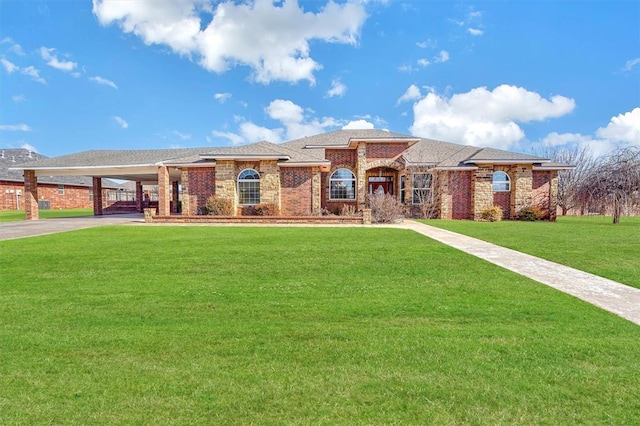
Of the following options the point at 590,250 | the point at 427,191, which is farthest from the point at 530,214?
the point at 590,250

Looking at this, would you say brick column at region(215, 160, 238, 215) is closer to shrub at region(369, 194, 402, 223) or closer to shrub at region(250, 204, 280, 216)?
shrub at region(250, 204, 280, 216)

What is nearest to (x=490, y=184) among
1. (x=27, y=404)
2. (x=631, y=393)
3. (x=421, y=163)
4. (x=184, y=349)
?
(x=421, y=163)

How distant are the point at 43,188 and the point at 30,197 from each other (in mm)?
16730

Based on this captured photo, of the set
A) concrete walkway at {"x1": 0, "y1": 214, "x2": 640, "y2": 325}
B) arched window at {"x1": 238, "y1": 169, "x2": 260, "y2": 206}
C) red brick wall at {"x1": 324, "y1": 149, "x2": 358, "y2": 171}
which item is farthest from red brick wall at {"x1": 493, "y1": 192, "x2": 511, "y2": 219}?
arched window at {"x1": 238, "y1": 169, "x2": 260, "y2": 206}

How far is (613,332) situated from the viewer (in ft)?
13.1

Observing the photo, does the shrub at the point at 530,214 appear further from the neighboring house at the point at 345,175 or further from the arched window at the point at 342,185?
the arched window at the point at 342,185

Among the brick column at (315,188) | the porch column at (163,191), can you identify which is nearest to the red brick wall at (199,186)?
the porch column at (163,191)

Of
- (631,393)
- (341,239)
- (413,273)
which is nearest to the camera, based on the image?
(631,393)

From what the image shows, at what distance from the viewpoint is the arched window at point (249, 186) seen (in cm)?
2017

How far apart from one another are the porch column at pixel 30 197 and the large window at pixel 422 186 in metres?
23.9

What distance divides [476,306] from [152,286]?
5.30m

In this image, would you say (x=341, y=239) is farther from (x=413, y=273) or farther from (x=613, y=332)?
(x=613, y=332)

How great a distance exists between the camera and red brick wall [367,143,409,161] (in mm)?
21703

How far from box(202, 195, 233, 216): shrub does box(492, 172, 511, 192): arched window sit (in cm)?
1628
